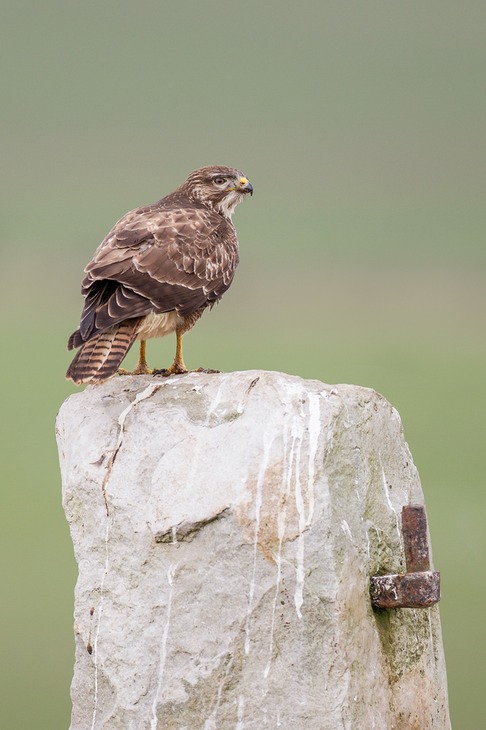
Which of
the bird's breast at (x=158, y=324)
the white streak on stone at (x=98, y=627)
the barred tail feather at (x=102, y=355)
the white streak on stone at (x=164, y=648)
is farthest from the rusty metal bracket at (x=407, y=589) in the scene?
the bird's breast at (x=158, y=324)

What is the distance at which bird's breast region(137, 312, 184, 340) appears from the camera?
5.43 metres

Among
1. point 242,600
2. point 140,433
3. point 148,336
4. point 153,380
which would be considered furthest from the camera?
point 148,336

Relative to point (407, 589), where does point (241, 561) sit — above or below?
above

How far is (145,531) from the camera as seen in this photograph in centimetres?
475

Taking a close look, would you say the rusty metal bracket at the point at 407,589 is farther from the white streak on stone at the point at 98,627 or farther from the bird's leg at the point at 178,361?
the bird's leg at the point at 178,361

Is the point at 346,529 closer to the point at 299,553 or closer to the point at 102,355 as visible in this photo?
the point at 299,553

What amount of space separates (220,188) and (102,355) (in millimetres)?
1920

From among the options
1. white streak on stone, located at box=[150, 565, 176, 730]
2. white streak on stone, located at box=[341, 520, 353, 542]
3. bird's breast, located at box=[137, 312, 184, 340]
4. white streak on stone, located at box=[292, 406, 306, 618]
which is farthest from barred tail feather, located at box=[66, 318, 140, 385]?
white streak on stone, located at box=[341, 520, 353, 542]

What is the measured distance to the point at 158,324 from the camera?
18.4ft

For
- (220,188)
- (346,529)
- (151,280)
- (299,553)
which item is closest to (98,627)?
(299,553)

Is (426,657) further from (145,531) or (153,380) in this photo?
(153,380)

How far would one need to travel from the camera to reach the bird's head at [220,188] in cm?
653

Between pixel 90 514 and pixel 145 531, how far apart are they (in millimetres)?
345

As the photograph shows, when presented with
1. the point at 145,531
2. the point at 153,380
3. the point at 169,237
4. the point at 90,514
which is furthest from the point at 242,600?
the point at 169,237
